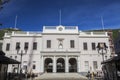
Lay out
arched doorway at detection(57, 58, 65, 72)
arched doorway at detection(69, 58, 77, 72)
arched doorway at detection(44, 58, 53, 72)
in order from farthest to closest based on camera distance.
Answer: arched doorway at detection(44, 58, 53, 72) → arched doorway at detection(57, 58, 65, 72) → arched doorway at detection(69, 58, 77, 72)

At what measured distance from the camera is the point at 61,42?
33.2 m

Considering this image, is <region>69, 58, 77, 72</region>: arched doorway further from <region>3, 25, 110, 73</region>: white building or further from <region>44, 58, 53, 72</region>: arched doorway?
<region>44, 58, 53, 72</region>: arched doorway

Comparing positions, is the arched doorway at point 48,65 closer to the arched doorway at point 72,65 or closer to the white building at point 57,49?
the white building at point 57,49

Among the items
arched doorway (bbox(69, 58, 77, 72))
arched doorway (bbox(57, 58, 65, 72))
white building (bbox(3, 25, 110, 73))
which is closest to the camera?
white building (bbox(3, 25, 110, 73))

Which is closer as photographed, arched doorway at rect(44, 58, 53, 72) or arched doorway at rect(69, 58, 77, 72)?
arched doorway at rect(69, 58, 77, 72)

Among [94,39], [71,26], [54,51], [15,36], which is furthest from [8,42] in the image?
[94,39]

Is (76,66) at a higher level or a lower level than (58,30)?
lower

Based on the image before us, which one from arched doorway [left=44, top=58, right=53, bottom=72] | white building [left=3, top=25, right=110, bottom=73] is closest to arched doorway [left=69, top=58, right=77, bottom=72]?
white building [left=3, top=25, right=110, bottom=73]

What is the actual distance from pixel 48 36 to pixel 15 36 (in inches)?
284

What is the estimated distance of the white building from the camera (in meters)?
31.9

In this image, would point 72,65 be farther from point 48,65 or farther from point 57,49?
point 48,65

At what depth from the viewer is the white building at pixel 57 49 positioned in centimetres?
3192

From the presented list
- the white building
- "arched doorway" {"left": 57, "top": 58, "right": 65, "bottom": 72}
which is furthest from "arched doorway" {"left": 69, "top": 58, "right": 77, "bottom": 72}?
"arched doorway" {"left": 57, "top": 58, "right": 65, "bottom": 72}

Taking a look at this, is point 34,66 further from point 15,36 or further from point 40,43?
point 15,36
